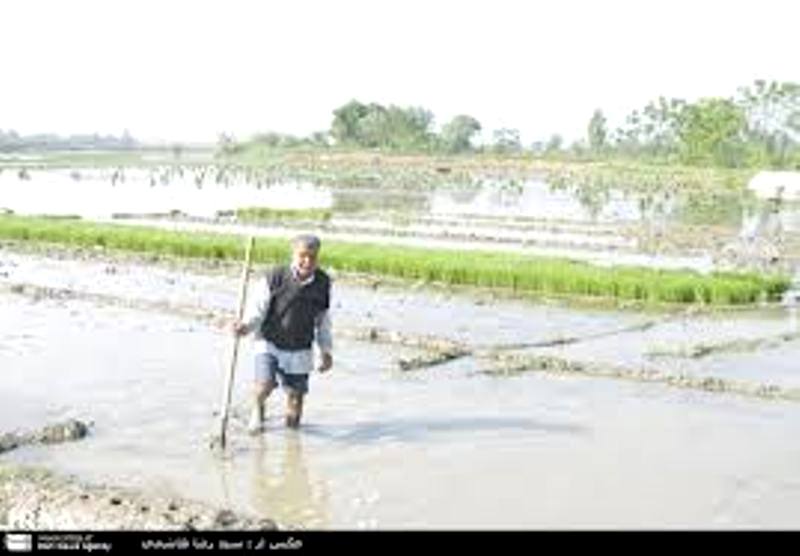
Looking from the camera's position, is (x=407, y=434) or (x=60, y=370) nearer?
(x=407, y=434)

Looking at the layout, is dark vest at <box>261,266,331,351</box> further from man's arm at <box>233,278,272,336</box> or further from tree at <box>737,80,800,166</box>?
tree at <box>737,80,800,166</box>

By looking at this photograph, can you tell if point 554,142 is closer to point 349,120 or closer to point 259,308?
point 349,120

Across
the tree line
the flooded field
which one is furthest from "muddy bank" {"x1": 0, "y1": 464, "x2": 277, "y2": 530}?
the tree line

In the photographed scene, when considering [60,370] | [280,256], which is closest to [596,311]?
[280,256]

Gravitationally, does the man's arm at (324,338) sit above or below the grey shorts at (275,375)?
above

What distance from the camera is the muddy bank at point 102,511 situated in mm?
5797

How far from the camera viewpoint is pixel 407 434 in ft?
26.7

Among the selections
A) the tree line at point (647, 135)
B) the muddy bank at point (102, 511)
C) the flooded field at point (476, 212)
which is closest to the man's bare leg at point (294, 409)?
the muddy bank at point (102, 511)

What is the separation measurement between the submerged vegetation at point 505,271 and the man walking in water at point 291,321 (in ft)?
27.6

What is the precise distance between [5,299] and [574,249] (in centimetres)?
1097

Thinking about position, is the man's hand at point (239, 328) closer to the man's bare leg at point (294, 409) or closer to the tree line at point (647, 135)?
the man's bare leg at point (294, 409)
